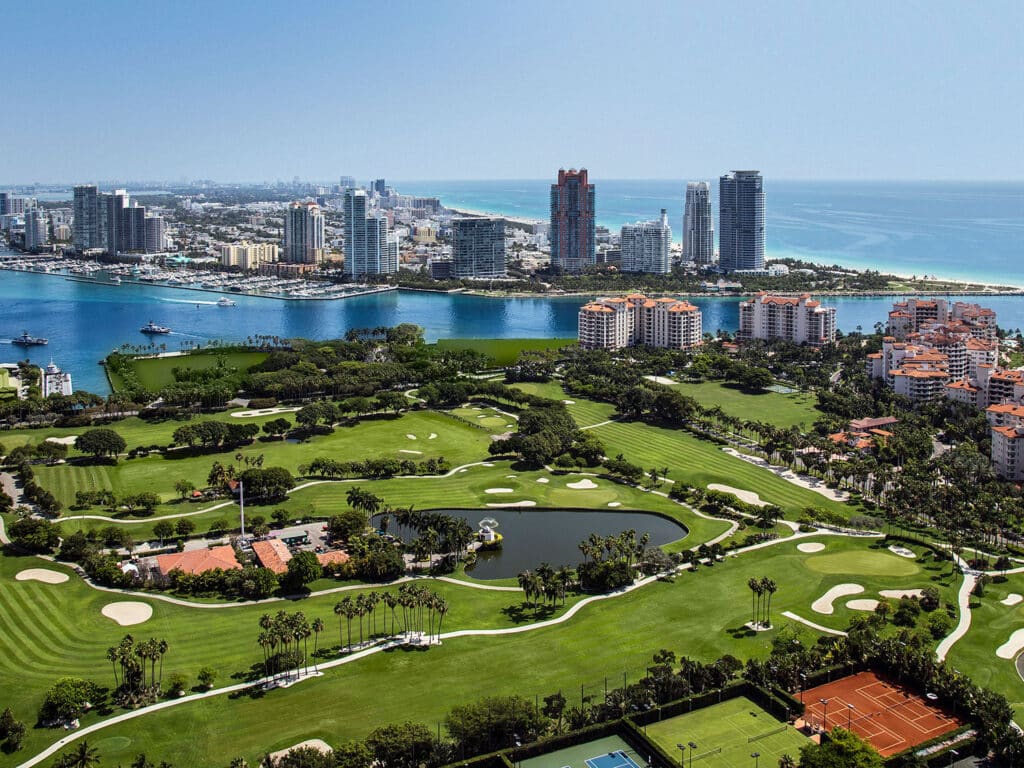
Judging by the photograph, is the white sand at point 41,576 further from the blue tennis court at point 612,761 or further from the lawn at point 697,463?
the lawn at point 697,463

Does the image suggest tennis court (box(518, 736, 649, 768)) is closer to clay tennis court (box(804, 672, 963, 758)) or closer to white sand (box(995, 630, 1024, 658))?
clay tennis court (box(804, 672, 963, 758))

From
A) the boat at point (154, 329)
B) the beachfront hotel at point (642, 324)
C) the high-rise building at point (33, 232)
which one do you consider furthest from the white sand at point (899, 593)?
the high-rise building at point (33, 232)

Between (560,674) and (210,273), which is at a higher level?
(210,273)

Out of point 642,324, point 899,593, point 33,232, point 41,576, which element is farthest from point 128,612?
point 33,232

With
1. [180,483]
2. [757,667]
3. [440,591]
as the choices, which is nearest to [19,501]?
[180,483]

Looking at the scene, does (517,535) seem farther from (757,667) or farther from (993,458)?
(993,458)

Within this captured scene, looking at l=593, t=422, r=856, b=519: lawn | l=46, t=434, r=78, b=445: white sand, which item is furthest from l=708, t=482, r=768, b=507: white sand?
l=46, t=434, r=78, b=445: white sand
